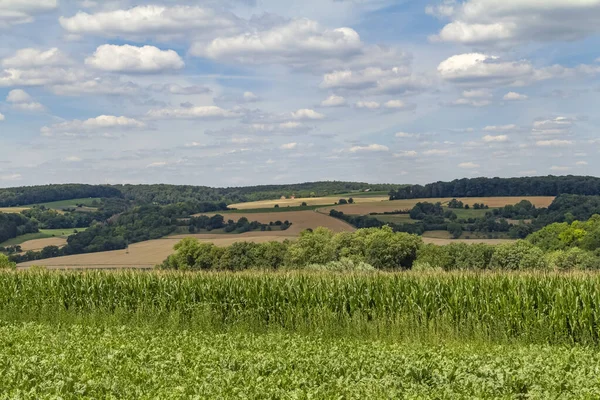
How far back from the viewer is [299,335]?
20.5m

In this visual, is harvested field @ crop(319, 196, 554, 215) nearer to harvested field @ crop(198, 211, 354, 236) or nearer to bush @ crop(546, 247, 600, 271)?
harvested field @ crop(198, 211, 354, 236)

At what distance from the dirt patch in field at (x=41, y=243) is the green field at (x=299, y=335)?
68.0m

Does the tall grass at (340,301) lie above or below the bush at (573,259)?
above

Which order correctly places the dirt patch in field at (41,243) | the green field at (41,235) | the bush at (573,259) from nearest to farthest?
the bush at (573,259) → the dirt patch in field at (41,243) → the green field at (41,235)

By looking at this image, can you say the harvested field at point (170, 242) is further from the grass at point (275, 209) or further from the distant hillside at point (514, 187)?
the distant hillside at point (514, 187)

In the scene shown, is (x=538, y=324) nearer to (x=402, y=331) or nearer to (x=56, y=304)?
(x=402, y=331)

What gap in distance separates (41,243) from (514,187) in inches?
3034

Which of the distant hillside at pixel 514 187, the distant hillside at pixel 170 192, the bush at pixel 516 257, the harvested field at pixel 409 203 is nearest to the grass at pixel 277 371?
the bush at pixel 516 257

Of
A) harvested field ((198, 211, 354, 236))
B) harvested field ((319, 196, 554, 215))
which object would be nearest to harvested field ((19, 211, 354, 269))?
harvested field ((198, 211, 354, 236))

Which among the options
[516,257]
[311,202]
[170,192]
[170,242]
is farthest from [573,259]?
[170,192]

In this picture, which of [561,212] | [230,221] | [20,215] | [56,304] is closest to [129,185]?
[20,215]

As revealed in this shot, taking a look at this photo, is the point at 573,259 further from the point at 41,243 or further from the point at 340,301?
the point at 41,243

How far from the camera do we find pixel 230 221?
101 metres

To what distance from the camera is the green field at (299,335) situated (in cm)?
1156
